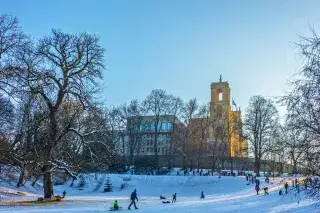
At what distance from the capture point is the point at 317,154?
13047 mm

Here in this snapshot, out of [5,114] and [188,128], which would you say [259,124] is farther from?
[5,114]

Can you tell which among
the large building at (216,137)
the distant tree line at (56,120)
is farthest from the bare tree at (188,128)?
the distant tree line at (56,120)

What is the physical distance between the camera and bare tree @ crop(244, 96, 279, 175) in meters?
65.2

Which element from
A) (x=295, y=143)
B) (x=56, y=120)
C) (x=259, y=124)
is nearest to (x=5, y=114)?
(x=56, y=120)

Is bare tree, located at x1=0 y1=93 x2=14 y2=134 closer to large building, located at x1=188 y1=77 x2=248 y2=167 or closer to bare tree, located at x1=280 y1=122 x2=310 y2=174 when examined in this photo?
bare tree, located at x1=280 y1=122 x2=310 y2=174

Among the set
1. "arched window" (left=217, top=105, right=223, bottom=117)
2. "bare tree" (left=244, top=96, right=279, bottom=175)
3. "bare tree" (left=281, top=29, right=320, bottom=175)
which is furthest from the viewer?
"arched window" (left=217, top=105, right=223, bottom=117)

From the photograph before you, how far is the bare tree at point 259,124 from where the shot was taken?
6525cm

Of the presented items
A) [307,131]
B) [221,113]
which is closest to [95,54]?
[307,131]

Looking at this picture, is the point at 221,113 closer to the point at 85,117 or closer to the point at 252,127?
the point at 252,127

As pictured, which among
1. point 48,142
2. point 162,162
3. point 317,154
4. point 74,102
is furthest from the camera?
point 162,162

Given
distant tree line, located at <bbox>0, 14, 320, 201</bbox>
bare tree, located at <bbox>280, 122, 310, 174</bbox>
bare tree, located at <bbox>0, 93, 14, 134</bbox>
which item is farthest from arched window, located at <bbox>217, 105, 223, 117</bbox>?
bare tree, located at <bbox>280, 122, 310, 174</bbox>

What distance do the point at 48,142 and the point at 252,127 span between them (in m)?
40.3

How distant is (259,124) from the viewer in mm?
66500

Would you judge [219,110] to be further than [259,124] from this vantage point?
Yes
